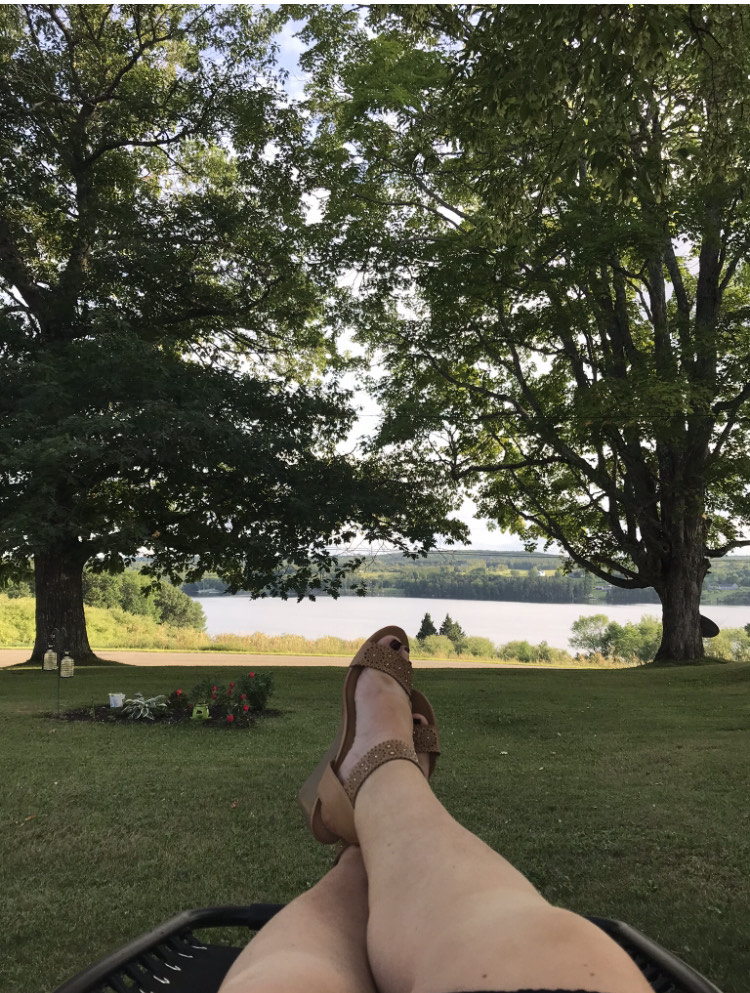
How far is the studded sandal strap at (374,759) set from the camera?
5.17 feet

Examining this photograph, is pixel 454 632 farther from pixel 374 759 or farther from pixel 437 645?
pixel 374 759

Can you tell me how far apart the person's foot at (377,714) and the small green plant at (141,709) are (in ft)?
17.3

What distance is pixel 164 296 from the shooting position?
11422mm

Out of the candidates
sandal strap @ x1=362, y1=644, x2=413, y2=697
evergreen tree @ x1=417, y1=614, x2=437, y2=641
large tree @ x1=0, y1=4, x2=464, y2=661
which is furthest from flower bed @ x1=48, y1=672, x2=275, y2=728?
evergreen tree @ x1=417, y1=614, x2=437, y2=641

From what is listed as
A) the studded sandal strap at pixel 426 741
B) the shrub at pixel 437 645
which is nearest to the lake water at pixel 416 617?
the shrub at pixel 437 645

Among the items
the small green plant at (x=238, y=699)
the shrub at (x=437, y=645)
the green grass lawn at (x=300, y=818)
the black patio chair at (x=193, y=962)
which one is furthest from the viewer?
the shrub at (x=437, y=645)

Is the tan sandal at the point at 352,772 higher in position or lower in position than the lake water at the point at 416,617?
higher

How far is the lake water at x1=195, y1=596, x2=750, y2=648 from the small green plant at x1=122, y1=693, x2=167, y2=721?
1056 centimetres

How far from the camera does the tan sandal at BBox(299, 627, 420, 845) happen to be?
5.24ft

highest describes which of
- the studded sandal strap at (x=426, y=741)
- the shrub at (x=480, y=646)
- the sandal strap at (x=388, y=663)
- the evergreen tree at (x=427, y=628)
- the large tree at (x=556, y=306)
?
the large tree at (x=556, y=306)

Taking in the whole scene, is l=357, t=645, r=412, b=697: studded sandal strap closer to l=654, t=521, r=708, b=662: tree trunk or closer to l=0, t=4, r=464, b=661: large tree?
l=0, t=4, r=464, b=661: large tree

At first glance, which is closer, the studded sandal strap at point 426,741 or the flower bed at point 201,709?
the studded sandal strap at point 426,741

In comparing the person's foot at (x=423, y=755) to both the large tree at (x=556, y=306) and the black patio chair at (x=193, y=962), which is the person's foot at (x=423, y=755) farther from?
the large tree at (x=556, y=306)

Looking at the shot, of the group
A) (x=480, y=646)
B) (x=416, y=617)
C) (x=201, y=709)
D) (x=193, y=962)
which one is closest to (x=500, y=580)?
(x=480, y=646)
